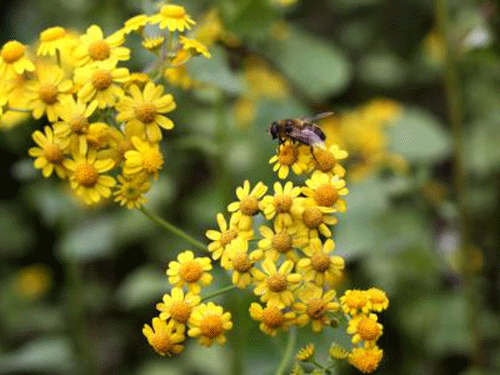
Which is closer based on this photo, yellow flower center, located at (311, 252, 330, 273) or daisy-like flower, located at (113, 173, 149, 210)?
yellow flower center, located at (311, 252, 330, 273)

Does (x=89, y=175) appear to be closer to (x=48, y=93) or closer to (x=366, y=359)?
(x=48, y=93)

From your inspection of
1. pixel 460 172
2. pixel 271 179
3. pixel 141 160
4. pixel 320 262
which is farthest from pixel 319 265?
pixel 271 179

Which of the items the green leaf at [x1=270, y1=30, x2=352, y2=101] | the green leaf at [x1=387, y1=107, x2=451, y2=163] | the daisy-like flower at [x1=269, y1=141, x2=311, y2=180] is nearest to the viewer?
the daisy-like flower at [x1=269, y1=141, x2=311, y2=180]

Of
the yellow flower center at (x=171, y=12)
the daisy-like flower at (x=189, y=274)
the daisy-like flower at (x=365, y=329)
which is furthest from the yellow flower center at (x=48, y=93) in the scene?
the daisy-like flower at (x=365, y=329)

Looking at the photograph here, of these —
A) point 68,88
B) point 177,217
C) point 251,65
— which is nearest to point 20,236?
point 177,217

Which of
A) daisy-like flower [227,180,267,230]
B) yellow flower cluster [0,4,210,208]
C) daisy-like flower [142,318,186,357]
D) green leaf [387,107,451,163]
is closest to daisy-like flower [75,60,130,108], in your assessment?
yellow flower cluster [0,4,210,208]

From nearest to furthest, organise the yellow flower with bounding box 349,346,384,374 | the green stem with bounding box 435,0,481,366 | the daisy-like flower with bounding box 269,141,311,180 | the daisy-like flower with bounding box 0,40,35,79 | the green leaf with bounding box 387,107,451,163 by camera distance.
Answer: the yellow flower with bounding box 349,346,384,374
the daisy-like flower with bounding box 269,141,311,180
the daisy-like flower with bounding box 0,40,35,79
the green stem with bounding box 435,0,481,366
the green leaf with bounding box 387,107,451,163

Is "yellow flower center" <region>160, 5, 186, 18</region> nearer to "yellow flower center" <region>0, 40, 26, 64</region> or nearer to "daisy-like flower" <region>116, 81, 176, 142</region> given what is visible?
"daisy-like flower" <region>116, 81, 176, 142</region>
